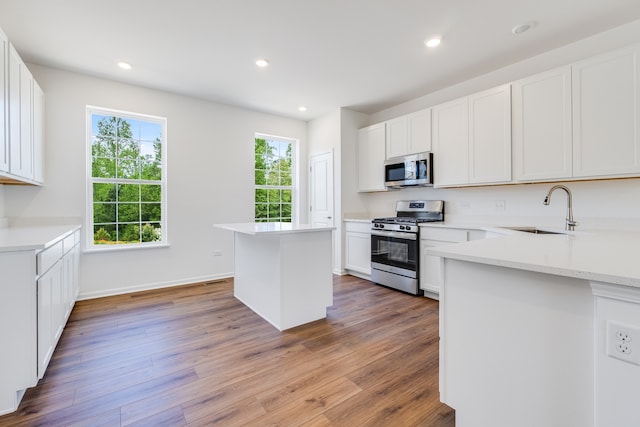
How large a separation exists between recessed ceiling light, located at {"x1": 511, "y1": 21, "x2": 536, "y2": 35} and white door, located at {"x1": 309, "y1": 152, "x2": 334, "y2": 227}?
2.75 metres

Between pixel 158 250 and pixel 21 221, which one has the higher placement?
pixel 21 221

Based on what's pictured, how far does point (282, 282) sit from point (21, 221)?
9.72 feet

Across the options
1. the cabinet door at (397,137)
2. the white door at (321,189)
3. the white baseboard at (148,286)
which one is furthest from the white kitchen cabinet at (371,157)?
the white baseboard at (148,286)

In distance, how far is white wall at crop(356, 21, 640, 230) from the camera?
2525 millimetres

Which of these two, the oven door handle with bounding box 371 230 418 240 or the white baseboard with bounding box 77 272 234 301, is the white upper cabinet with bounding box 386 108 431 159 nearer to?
the oven door handle with bounding box 371 230 418 240

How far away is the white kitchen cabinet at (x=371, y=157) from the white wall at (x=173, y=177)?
127cm

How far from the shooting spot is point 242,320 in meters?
2.83

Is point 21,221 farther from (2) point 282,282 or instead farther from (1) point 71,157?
(2) point 282,282

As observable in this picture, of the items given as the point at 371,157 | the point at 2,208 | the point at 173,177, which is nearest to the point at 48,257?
the point at 2,208

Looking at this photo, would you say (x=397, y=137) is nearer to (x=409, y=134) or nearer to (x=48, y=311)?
(x=409, y=134)

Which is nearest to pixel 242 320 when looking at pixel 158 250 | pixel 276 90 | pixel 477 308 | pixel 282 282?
pixel 282 282

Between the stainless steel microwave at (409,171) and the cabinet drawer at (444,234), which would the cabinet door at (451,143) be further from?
the cabinet drawer at (444,234)

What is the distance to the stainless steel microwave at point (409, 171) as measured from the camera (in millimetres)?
3711

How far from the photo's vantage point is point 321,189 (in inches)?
196
